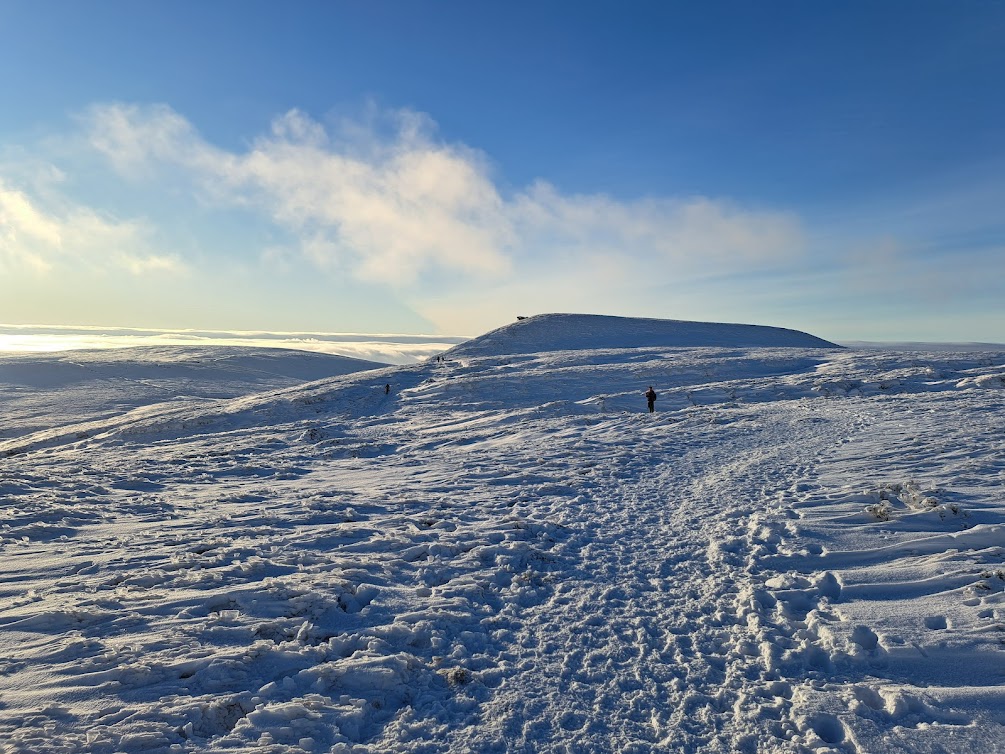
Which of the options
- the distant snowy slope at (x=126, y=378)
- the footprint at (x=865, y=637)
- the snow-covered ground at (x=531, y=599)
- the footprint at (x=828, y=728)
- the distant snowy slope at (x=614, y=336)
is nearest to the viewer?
the footprint at (x=828, y=728)

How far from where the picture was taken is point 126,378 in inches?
2869

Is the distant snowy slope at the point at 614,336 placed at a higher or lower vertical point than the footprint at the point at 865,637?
higher

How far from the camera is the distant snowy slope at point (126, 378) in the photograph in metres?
52.8

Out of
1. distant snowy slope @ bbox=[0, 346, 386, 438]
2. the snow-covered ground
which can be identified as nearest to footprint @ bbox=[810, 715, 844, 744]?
the snow-covered ground

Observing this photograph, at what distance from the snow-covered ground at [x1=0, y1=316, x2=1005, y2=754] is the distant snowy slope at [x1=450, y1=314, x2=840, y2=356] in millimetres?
35380

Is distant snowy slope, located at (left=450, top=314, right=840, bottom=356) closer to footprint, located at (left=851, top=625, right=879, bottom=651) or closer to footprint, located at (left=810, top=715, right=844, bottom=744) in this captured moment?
footprint, located at (left=851, top=625, right=879, bottom=651)

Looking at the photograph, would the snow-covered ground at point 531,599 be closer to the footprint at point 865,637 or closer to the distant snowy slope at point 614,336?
the footprint at point 865,637

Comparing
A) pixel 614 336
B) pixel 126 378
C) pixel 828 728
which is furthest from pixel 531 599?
pixel 126 378

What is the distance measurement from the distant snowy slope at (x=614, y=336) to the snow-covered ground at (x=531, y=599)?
116ft

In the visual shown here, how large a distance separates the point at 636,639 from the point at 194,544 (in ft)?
27.5

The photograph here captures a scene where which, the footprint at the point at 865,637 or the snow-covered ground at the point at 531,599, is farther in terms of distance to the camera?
the footprint at the point at 865,637

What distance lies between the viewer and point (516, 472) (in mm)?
15664

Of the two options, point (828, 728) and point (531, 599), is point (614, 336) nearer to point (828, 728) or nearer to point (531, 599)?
point (531, 599)

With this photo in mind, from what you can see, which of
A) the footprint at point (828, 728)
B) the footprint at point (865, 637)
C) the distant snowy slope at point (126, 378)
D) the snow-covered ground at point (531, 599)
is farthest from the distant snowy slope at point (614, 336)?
the footprint at point (828, 728)
